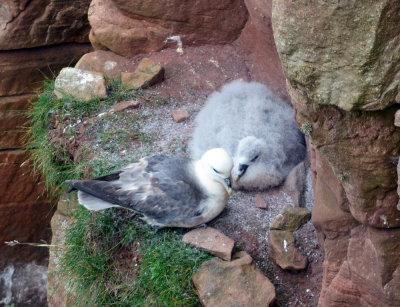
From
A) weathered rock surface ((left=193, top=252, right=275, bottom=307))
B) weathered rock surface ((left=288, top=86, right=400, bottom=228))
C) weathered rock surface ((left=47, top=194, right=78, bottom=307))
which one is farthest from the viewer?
weathered rock surface ((left=47, top=194, right=78, bottom=307))

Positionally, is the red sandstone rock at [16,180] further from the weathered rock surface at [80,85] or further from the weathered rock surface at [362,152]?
the weathered rock surface at [362,152]

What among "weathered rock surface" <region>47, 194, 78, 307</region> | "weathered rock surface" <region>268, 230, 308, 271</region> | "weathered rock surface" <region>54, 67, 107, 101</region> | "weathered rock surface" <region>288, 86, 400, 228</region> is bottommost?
"weathered rock surface" <region>47, 194, 78, 307</region>

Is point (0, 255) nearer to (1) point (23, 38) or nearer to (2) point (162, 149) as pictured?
(1) point (23, 38)

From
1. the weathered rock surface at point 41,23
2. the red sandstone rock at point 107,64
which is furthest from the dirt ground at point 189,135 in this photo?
the weathered rock surface at point 41,23

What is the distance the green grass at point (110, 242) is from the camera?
9.52ft

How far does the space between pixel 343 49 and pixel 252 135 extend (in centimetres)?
191

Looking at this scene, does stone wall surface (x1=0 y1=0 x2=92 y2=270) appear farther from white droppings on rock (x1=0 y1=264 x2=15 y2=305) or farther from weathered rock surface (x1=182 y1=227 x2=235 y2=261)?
weathered rock surface (x1=182 y1=227 x2=235 y2=261)

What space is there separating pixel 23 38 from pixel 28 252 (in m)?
2.18

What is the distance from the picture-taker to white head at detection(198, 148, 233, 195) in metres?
3.00

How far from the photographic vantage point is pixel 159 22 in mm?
4633

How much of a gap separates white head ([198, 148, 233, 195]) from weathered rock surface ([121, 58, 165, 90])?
1.54 m

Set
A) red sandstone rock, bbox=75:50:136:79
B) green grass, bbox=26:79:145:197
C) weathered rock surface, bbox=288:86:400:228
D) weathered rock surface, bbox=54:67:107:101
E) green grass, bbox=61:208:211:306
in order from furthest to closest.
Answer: red sandstone rock, bbox=75:50:136:79, weathered rock surface, bbox=54:67:107:101, green grass, bbox=26:79:145:197, green grass, bbox=61:208:211:306, weathered rock surface, bbox=288:86:400:228

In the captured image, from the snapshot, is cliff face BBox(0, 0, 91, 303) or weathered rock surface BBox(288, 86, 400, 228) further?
cliff face BBox(0, 0, 91, 303)

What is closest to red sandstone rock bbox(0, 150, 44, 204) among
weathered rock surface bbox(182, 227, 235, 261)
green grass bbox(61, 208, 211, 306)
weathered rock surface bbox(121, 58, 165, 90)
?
weathered rock surface bbox(121, 58, 165, 90)
